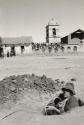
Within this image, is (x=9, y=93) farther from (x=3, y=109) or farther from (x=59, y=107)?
(x=59, y=107)

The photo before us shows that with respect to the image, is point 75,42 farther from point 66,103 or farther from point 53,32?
point 66,103

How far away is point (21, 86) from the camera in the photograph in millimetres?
9836

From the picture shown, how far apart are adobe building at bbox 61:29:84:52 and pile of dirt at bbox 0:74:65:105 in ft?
133

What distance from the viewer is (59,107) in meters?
7.42

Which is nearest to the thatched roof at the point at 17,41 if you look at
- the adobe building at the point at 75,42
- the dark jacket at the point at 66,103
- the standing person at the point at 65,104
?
the adobe building at the point at 75,42

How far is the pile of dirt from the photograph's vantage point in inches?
365

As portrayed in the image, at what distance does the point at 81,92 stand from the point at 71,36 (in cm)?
4326

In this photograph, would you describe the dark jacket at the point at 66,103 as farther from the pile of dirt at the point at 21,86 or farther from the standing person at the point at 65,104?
the pile of dirt at the point at 21,86

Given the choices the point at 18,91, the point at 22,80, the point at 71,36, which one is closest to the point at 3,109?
the point at 18,91

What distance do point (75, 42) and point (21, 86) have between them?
140 feet

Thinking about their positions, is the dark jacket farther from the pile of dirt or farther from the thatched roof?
the thatched roof

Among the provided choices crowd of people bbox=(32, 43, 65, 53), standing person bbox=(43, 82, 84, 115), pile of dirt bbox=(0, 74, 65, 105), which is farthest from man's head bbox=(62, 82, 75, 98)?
crowd of people bbox=(32, 43, 65, 53)

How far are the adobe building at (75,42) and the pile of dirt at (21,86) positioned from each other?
40439 mm

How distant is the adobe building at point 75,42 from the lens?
167 feet
